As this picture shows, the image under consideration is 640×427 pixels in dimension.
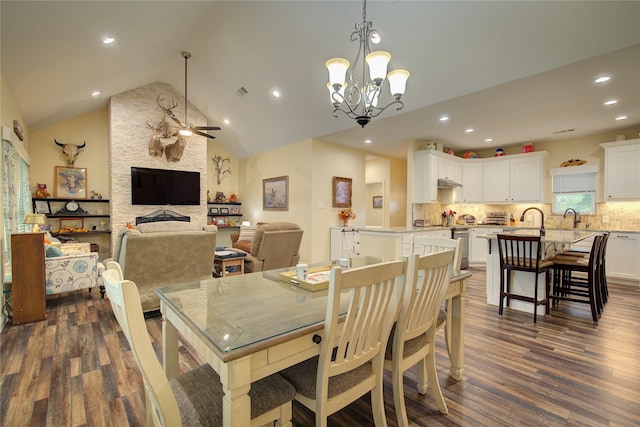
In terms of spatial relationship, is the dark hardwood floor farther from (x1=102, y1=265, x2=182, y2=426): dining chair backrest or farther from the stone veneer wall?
the stone veneer wall

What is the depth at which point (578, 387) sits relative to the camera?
200cm

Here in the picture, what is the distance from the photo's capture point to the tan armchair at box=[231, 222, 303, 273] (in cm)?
435

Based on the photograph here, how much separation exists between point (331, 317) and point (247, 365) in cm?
35

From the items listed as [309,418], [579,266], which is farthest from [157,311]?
[579,266]

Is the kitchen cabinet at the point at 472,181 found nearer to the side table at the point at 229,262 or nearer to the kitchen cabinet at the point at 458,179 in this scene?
the kitchen cabinet at the point at 458,179

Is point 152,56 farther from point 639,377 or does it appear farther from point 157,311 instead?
point 639,377

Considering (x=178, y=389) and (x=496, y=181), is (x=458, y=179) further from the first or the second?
(x=178, y=389)

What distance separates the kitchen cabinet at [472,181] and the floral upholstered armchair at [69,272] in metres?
6.98

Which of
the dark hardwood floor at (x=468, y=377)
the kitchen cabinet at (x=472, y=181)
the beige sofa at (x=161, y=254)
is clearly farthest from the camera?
the kitchen cabinet at (x=472, y=181)

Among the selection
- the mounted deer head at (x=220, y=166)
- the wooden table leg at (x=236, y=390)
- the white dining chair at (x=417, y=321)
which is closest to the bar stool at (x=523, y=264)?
the white dining chair at (x=417, y=321)

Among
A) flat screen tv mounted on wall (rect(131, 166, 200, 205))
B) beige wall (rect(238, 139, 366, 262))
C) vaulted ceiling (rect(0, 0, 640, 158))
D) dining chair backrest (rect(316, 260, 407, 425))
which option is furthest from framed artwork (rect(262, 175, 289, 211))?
dining chair backrest (rect(316, 260, 407, 425))

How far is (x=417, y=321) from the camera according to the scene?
164 cm

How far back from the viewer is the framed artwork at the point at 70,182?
597cm

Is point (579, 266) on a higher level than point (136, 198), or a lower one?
lower
